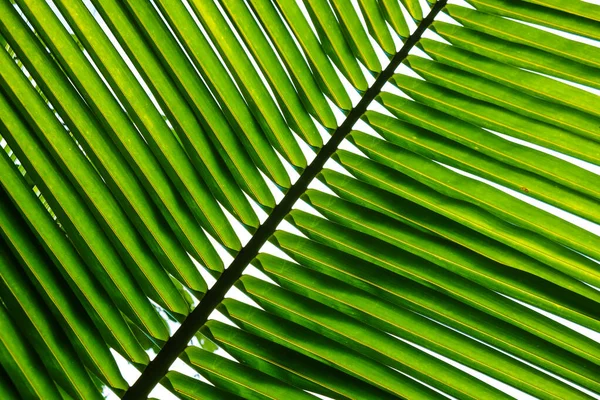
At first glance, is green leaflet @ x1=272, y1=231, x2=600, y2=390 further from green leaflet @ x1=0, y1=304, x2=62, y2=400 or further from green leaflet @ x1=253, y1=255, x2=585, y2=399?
green leaflet @ x1=0, y1=304, x2=62, y2=400

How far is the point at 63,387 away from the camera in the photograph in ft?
4.15

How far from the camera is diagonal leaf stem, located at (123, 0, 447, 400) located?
131 cm

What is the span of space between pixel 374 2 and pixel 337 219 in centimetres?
59

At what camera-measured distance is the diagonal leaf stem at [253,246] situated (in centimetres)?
131

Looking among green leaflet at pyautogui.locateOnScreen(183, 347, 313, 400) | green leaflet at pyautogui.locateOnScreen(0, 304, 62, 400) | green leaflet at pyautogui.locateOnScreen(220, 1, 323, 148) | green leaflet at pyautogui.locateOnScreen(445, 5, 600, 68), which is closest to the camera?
green leaflet at pyautogui.locateOnScreen(0, 304, 62, 400)

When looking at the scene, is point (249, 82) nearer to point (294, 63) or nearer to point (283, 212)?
point (294, 63)

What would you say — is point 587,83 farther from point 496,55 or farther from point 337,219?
point 337,219

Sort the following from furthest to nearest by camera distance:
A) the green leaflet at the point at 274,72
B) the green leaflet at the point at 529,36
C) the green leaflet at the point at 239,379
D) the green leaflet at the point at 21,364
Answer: the green leaflet at the point at 529,36
the green leaflet at the point at 274,72
the green leaflet at the point at 239,379
the green leaflet at the point at 21,364

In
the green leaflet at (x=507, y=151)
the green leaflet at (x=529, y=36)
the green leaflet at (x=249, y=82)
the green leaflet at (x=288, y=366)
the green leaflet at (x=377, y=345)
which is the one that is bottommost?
the green leaflet at (x=288, y=366)

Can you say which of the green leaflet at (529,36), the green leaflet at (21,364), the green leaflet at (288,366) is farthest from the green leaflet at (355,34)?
the green leaflet at (21,364)

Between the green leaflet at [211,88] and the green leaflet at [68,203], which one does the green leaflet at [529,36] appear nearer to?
the green leaflet at [211,88]

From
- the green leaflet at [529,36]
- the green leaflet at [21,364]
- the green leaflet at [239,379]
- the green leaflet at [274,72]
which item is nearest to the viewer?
the green leaflet at [21,364]

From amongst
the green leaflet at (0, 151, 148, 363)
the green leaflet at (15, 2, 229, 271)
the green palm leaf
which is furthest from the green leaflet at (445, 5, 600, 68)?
the green leaflet at (0, 151, 148, 363)

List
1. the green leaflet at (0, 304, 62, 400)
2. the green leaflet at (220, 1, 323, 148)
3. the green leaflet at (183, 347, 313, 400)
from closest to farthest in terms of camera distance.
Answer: the green leaflet at (0, 304, 62, 400)
the green leaflet at (183, 347, 313, 400)
the green leaflet at (220, 1, 323, 148)
